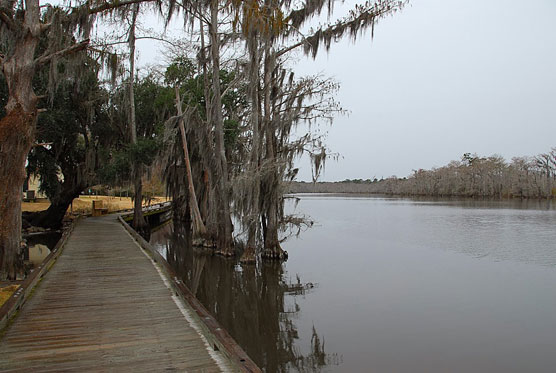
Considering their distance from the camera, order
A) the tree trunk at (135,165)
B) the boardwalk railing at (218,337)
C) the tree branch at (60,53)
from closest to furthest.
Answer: the boardwalk railing at (218,337)
the tree branch at (60,53)
the tree trunk at (135,165)

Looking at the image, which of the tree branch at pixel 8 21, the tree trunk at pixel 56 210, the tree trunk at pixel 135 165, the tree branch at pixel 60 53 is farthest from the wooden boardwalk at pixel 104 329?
the tree trunk at pixel 56 210

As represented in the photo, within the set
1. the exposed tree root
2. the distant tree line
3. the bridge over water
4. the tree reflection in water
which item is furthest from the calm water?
the distant tree line

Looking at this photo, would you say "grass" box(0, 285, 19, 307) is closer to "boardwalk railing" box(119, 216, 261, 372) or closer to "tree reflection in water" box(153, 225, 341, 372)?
"boardwalk railing" box(119, 216, 261, 372)

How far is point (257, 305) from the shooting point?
32.3 ft

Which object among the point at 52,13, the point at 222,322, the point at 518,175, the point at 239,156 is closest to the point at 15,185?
the point at 52,13

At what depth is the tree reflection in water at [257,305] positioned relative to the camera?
6.81 metres

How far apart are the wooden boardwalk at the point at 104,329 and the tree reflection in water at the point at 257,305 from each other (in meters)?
1.87

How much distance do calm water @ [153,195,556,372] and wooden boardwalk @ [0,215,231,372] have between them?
200cm

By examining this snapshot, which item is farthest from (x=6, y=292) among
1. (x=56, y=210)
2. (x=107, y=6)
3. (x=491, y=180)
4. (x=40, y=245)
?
(x=491, y=180)

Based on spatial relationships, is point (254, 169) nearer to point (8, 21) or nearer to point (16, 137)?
point (16, 137)

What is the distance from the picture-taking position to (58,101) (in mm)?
18234

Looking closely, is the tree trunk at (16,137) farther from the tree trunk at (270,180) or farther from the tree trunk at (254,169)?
the tree trunk at (270,180)

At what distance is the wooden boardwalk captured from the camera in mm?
3885

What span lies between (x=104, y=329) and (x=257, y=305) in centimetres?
535
